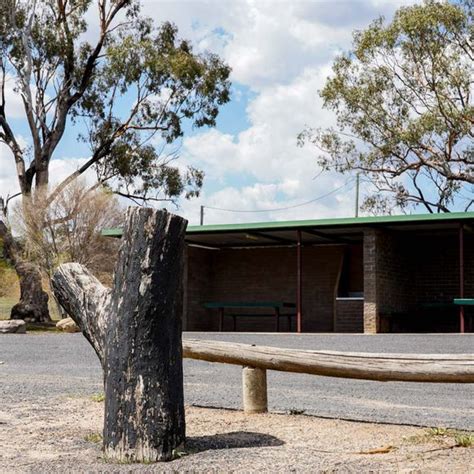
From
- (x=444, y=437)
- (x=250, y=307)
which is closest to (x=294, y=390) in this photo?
(x=444, y=437)

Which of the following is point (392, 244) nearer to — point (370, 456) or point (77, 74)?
point (77, 74)

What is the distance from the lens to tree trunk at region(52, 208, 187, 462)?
5.33 metres

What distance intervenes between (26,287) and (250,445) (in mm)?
24144

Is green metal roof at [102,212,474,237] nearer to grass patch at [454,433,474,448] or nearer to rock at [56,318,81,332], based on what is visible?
rock at [56,318,81,332]

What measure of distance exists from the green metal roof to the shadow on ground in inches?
561

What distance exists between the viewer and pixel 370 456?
209 inches

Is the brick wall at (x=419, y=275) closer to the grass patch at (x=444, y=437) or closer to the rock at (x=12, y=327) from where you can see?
the rock at (x=12, y=327)

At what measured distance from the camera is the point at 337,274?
24719 millimetres

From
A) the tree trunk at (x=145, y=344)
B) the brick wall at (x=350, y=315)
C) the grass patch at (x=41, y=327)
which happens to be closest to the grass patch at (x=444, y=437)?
the tree trunk at (x=145, y=344)

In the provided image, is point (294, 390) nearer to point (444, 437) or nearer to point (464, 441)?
point (444, 437)

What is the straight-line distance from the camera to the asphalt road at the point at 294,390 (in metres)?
7.72

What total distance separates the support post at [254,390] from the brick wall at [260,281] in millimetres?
17832

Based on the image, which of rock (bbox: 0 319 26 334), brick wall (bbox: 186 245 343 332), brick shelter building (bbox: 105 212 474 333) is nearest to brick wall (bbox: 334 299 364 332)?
brick shelter building (bbox: 105 212 474 333)

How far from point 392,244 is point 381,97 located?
8.94 meters
